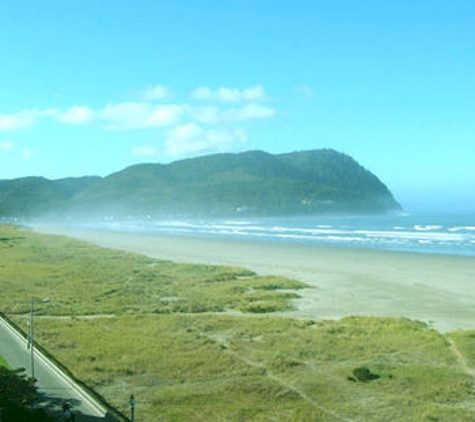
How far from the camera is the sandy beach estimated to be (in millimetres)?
39531

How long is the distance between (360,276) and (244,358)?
29.6 metres

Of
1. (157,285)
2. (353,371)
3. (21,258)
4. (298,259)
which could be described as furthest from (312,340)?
(21,258)

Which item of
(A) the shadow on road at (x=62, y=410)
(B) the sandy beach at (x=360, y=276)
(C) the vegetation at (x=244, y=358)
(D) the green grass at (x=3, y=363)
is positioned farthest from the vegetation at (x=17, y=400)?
(B) the sandy beach at (x=360, y=276)

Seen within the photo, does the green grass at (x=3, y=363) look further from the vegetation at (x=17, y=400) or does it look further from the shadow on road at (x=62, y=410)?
the shadow on road at (x=62, y=410)

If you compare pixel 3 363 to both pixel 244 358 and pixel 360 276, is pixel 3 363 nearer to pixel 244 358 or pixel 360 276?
pixel 244 358

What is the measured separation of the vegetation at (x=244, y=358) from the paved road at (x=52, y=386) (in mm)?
1294

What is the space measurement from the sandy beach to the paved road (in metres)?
18.2

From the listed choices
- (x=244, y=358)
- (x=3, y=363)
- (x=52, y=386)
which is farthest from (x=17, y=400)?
(x=244, y=358)

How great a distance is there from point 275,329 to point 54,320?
13517mm

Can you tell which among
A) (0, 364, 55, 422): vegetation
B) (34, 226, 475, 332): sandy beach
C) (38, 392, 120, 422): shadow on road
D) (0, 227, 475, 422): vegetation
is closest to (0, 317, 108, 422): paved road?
(38, 392, 120, 422): shadow on road

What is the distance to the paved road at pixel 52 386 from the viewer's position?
19.6 metres

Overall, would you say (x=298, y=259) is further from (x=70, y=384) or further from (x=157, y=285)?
(x=70, y=384)

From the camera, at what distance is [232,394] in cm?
2273

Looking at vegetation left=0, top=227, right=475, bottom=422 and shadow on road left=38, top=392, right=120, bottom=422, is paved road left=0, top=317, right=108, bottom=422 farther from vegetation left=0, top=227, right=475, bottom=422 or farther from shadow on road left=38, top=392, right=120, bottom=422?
vegetation left=0, top=227, right=475, bottom=422
